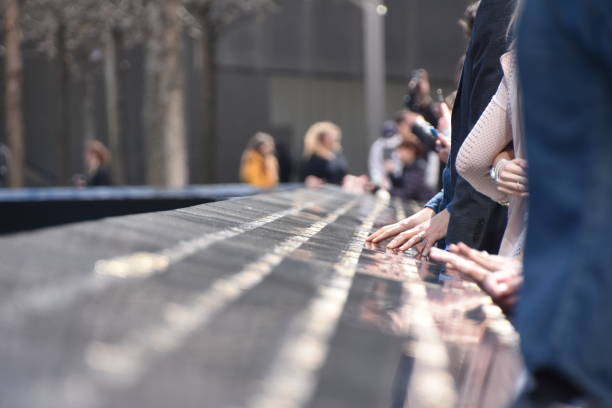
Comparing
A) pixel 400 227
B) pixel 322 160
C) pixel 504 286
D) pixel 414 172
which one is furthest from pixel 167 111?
pixel 504 286

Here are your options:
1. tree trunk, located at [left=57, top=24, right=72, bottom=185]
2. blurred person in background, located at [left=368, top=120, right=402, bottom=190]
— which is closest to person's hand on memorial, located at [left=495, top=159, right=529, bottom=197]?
blurred person in background, located at [left=368, top=120, right=402, bottom=190]

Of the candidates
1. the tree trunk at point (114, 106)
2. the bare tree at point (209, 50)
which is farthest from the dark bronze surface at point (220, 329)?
the tree trunk at point (114, 106)

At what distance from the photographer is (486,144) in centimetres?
261

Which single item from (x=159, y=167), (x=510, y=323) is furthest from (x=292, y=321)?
(x=159, y=167)

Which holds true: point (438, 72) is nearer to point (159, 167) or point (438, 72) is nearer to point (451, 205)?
point (159, 167)

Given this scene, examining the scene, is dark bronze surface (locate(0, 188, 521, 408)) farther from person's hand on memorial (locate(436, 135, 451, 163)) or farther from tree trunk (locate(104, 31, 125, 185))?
tree trunk (locate(104, 31, 125, 185))

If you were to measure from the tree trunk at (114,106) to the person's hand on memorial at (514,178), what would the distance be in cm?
2269

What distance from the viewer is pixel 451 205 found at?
304 centimetres

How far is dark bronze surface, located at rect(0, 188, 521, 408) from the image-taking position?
989 mm

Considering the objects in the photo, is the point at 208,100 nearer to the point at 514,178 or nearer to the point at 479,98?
the point at 479,98

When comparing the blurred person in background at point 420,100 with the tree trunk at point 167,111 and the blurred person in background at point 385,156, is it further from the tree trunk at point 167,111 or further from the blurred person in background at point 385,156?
the tree trunk at point 167,111

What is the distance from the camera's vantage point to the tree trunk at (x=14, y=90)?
20703mm

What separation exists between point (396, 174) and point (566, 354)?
9249 mm

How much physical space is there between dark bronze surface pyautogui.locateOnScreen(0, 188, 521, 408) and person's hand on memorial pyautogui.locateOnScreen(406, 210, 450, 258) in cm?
91
